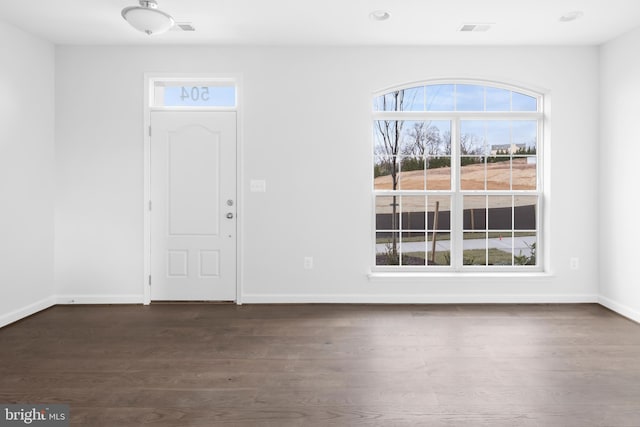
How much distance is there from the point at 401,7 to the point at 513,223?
8.43 ft

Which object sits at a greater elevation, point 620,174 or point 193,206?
point 620,174

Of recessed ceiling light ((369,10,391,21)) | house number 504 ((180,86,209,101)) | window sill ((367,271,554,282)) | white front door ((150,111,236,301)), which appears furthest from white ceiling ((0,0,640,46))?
window sill ((367,271,554,282))

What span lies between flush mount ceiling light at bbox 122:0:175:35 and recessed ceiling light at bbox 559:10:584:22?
338 cm

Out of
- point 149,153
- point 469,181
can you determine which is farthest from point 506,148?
point 149,153

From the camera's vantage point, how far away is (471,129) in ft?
14.9

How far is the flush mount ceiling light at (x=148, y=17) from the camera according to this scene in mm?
3244

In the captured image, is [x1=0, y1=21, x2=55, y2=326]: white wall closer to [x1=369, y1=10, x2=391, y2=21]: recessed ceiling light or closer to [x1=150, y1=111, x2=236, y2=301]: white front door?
[x1=150, y1=111, x2=236, y2=301]: white front door

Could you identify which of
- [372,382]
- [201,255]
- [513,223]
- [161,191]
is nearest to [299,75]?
[161,191]

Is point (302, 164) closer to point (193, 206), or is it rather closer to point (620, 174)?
point (193, 206)

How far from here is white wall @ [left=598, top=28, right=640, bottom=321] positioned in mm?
3881

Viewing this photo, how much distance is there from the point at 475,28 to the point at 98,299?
4.69 meters

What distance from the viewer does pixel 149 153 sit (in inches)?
173

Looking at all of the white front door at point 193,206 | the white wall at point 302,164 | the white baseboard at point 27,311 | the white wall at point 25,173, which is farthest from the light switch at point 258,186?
the white baseboard at point 27,311

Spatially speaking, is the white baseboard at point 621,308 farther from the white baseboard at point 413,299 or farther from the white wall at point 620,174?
the white baseboard at point 413,299
